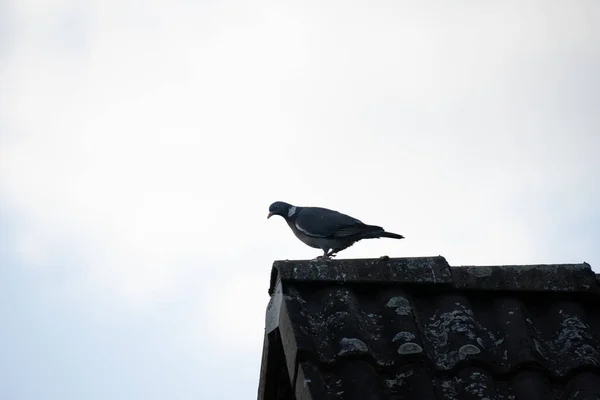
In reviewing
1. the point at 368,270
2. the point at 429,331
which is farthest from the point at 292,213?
the point at 429,331

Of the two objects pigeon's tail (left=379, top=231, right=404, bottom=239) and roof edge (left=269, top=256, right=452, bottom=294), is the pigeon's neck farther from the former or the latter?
roof edge (left=269, top=256, right=452, bottom=294)

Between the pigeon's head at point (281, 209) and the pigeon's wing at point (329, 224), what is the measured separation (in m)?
0.74

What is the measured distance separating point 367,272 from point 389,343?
1.29 feet

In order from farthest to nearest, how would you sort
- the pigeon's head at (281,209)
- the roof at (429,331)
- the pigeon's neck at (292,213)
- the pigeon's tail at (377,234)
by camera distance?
the pigeon's head at (281,209) → the pigeon's neck at (292,213) → the pigeon's tail at (377,234) → the roof at (429,331)

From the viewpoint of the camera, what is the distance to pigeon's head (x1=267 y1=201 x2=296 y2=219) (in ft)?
32.0

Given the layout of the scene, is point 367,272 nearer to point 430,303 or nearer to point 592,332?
point 430,303

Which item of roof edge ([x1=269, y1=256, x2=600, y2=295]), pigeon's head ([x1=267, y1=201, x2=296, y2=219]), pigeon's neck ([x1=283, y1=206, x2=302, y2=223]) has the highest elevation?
pigeon's head ([x1=267, y1=201, x2=296, y2=219])

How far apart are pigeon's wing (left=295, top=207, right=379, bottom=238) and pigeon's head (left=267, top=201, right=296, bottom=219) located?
2.43 feet

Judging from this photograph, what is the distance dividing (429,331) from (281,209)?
700 cm

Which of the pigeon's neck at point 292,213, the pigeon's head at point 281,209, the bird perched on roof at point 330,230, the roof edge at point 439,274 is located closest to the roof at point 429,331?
the roof edge at point 439,274

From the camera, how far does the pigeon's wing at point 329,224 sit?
8547 millimetres

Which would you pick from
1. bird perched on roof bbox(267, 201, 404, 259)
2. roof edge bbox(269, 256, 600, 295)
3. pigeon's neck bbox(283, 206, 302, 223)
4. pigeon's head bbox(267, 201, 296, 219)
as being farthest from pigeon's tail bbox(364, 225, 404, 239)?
roof edge bbox(269, 256, 600, 295)

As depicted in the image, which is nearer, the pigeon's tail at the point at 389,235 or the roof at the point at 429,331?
the roof at the point at 429,331

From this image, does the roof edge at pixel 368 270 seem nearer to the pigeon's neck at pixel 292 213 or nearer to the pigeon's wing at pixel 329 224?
the pigeon's wing at pixel 329 224
